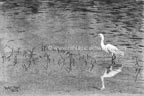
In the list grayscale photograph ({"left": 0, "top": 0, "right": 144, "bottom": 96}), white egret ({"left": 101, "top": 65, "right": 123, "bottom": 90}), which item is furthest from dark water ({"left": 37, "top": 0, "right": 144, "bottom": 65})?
white egret ({"left": 101, "top": 65, "right": 123, "bottom": 90})

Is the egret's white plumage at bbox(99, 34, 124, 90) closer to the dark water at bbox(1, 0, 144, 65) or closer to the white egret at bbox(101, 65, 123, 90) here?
the white egret at bbox(101, 65, 123, 90)

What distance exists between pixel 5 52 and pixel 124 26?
16.1ft

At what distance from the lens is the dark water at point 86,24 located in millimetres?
10898

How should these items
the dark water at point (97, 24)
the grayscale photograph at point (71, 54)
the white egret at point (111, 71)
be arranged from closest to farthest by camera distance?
the grayscale photograph at point (71, 54), the white egret at point (111, 71), the dark water at point (97, 24)

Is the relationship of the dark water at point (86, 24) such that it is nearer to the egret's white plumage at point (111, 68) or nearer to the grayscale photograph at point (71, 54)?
the grayscale photograph at point (71, 54)

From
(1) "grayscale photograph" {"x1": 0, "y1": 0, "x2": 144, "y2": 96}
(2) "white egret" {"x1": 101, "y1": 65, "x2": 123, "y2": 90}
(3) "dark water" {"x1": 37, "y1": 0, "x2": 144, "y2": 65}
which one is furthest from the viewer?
(3) "dark water" {"x1": 37, "y1": 0, "x2": 144, "y2": 65}

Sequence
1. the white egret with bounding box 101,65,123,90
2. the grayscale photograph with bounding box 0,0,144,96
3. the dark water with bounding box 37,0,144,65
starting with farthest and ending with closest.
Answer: the dark water with bounding box 37,0,144,65 < the white egret with bounding box 101,65,123,90 < the grayscale photograph with bounding box 0,0,144,96

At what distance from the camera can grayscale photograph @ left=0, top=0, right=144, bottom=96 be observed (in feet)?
26.2

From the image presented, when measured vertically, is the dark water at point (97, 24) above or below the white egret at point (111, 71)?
above

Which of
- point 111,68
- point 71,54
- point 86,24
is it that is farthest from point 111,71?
point 86,24

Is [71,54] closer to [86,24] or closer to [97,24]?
[86,24]

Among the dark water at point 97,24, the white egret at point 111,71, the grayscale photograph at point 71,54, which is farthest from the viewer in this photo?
the dark water at point 97,24

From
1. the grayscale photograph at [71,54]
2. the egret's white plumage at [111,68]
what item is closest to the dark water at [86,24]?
the grayscale photograph at [71,54]

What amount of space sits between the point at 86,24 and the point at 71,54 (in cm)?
369
